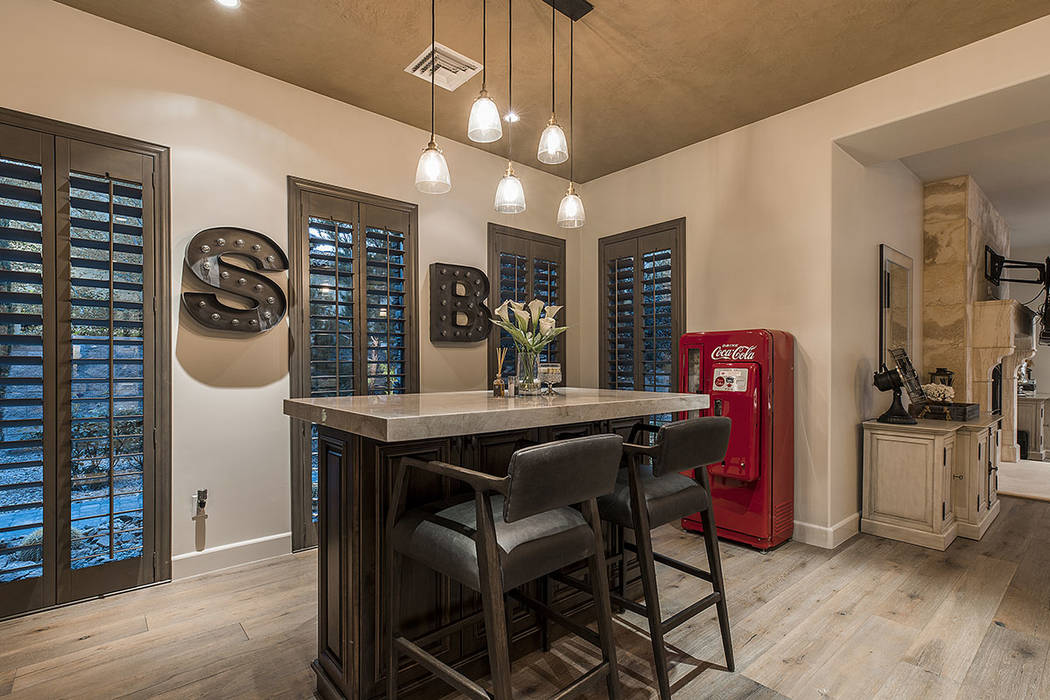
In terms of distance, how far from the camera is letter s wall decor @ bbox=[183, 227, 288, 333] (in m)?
2.90

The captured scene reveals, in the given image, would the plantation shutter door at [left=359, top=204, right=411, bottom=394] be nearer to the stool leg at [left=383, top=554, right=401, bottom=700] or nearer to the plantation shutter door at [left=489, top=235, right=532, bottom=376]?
the plantation shutter door at [left=489, top=235, right=532, bottom=376]

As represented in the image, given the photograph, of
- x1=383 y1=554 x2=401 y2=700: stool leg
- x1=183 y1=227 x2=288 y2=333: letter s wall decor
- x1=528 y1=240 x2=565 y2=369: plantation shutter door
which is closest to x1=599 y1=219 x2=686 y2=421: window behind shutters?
x1=528 y1=240 x2=565 y2=369: plantation shutter door

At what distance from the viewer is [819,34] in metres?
2.75

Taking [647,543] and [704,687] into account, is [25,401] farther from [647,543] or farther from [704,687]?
[704,687]

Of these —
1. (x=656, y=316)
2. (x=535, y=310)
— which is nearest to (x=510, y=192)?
(x=535, y=310)

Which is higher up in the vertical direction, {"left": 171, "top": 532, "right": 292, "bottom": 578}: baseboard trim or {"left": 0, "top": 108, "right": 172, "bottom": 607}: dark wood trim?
{"left": 0, "top": 108, "right": 172, "bottom": 607}: dark wood trim

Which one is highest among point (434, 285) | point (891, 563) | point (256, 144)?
point (256, 144)

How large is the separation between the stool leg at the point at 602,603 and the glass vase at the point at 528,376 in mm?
880

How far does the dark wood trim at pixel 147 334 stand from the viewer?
2502mm

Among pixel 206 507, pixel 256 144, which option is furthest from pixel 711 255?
pixel 206 507

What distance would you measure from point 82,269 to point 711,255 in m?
4.01

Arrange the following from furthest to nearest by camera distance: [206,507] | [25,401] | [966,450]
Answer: [966,450], [206,507], [25,401]

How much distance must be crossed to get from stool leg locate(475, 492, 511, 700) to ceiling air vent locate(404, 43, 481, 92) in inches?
101

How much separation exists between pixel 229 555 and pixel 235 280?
162cm
